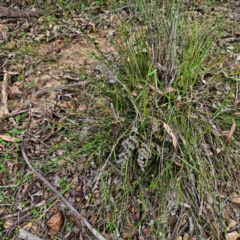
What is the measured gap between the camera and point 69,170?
186 cm

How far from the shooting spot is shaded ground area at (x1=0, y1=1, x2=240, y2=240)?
1.65 metres

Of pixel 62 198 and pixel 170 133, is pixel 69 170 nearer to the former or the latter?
pixel 62 198

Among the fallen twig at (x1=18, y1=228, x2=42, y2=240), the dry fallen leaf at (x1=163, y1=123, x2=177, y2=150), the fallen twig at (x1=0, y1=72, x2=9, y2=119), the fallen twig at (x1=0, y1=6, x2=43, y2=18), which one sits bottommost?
the fallen twig at (x1=18, y1=228, x2=42, y2=240)

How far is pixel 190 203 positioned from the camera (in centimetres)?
165

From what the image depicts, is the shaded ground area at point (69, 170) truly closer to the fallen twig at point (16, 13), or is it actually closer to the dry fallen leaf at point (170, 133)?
the dry fallen leaf at point (170, 133)

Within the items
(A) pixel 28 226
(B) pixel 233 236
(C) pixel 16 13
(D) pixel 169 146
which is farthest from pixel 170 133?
(C) pixel 16 13

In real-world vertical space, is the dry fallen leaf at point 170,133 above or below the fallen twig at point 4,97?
above

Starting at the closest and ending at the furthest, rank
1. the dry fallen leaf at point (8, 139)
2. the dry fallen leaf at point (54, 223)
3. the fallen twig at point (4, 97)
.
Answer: the dry fallen leaf at point (54, 223), the dry fallen leaf at point (8, 139), the fallen twig at point (4, 97)

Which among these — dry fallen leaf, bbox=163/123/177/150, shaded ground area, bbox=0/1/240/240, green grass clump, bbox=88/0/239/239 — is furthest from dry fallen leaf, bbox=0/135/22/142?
dry fallen leaf, bbox=163/123/177/150

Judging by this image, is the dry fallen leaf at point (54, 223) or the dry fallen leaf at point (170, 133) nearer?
the dry fallen leaf at point (170, 133)

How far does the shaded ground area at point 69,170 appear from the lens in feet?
5.41

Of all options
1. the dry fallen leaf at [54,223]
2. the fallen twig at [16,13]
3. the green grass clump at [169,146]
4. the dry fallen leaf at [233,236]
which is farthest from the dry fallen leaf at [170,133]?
the fallen twig at [16,13]

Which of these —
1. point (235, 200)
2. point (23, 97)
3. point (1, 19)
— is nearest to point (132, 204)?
point (235, 200)

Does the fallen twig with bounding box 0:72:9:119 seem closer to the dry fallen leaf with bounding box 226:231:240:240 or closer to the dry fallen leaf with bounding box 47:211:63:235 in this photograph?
the dry fallen leaf with bounding box 47:211:63:235
